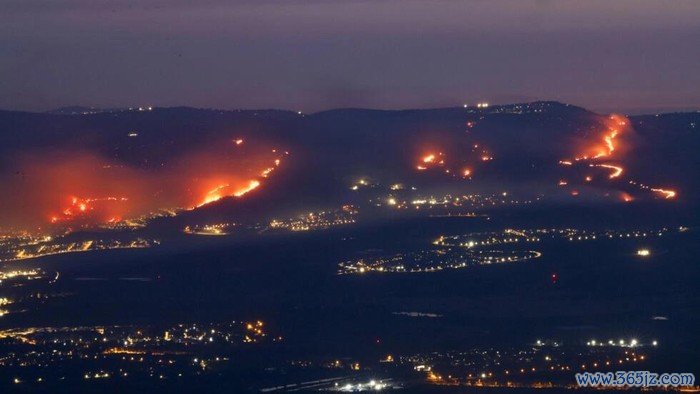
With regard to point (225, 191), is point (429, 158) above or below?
above

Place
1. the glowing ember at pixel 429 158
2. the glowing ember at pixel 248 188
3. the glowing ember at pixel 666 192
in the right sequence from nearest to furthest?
1. the glowing ember at pixel 248 188
2. the glowing ember at pixel 666 192
3. the glowing ember at pixel 429 158

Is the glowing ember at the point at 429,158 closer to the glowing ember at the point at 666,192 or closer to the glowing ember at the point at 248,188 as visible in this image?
the glowing ember at the point at 248,188

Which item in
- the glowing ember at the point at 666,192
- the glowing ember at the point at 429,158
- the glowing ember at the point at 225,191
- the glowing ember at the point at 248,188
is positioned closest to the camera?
the glowing ember at the point at 225,191

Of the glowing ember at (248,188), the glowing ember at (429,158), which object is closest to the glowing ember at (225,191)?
the glowing ember at (248,188)

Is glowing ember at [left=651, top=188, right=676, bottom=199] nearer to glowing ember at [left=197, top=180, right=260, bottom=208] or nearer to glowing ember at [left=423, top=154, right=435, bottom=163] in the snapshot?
glowing ember at [left=423, top=154, right=435, bottom=163]

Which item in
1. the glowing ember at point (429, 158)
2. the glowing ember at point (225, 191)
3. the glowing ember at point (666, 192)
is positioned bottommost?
the glowing ember at point (666, 192)

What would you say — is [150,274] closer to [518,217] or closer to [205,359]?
[205,359]

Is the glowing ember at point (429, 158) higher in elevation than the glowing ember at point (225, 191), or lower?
higher

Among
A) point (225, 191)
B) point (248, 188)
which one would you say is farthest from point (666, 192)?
point (225, 191)

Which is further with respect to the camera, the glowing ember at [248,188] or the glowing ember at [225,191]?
the glowing ember at [248,188]

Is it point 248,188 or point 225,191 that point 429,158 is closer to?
point 248,188

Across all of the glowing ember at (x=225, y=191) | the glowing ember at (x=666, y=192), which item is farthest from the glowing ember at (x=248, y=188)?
the glowing ember at (x=666, y=192)

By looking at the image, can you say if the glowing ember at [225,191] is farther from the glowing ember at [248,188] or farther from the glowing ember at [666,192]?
the glowing ember at [666,192]
